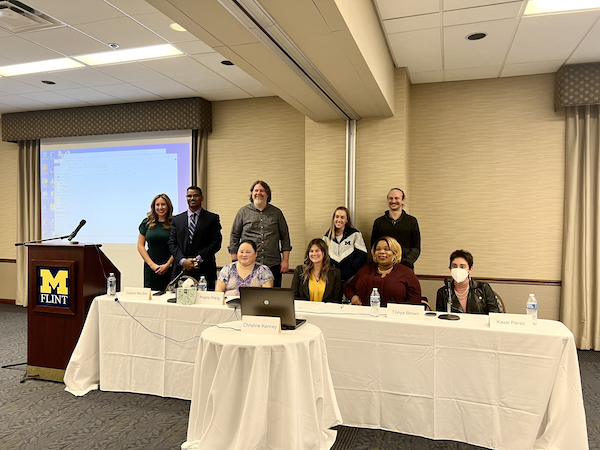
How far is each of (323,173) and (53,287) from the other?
108 inches

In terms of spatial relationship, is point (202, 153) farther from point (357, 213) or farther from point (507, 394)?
point (507, 394)

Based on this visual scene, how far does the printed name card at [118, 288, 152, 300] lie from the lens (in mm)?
3260

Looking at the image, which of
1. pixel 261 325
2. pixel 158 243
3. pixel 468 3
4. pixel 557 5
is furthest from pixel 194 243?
pixel 557 5

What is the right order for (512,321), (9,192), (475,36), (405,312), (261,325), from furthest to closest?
(9,192) < (475,36) < (405,312) < (512,321) < (261,325)

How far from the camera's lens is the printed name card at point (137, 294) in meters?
3.26

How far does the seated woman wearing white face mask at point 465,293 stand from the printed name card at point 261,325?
133 centimetres

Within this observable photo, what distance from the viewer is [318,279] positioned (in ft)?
11.9

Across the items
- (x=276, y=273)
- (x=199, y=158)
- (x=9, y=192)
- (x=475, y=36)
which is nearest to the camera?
(x=475, y=36)

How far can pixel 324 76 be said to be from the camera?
3340 mm

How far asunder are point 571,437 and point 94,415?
9.13 feet

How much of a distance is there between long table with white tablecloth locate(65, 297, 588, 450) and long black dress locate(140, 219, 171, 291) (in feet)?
4.42

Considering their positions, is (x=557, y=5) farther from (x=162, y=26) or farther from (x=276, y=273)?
(x=276, y=273)

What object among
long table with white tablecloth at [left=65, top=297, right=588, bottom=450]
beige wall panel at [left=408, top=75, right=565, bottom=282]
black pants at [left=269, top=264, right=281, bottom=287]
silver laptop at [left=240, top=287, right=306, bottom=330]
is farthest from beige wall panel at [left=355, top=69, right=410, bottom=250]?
silver laptop at [left=240, top=287, right=306, bottom=330]

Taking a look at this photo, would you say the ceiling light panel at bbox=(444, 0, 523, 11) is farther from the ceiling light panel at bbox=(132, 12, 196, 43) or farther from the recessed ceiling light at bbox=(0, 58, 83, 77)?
the recessed ceiling light at bbox=(0, 58, 83, 77)
